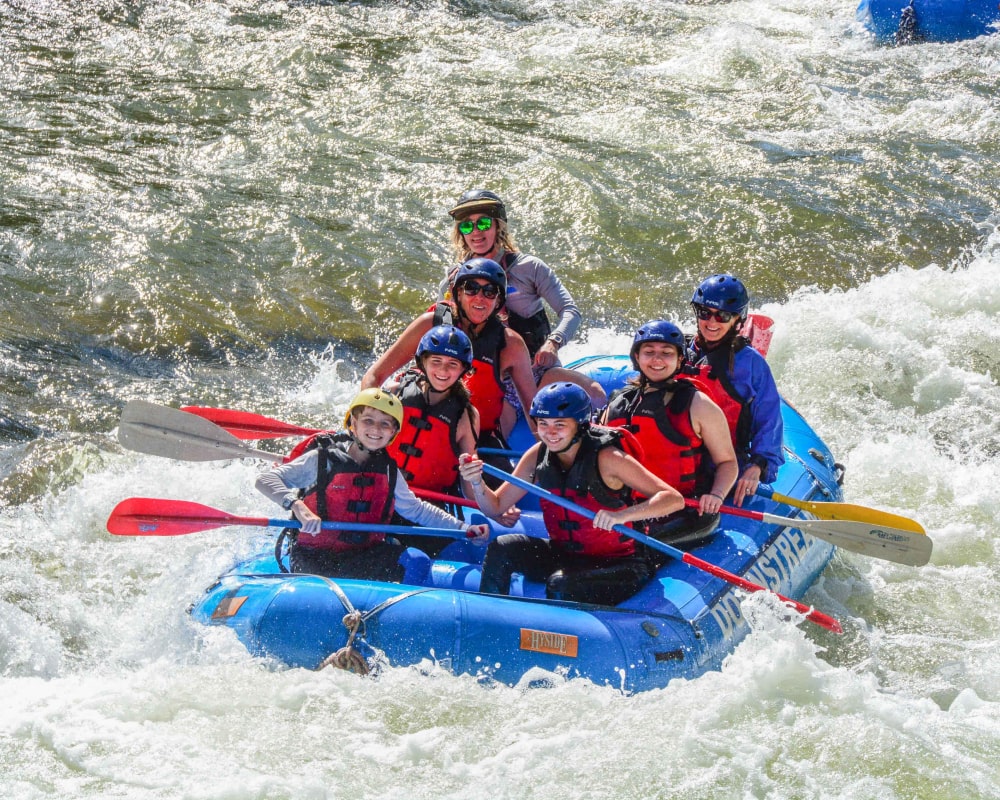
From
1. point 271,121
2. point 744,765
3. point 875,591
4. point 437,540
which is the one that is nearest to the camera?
point 744,765

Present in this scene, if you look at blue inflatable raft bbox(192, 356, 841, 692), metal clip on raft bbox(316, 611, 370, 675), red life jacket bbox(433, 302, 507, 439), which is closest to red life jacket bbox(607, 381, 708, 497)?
blue inflatable raft bbox(192, 356, 841, 692)

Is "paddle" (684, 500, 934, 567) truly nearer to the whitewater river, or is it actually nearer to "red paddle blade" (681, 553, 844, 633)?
"red paddle blade" (681, 553, 844, 633)

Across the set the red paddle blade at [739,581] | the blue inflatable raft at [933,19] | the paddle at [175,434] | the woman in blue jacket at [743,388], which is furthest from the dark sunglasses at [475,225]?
the blue inflatable raft at [933,19]

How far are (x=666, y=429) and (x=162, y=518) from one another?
2.32m

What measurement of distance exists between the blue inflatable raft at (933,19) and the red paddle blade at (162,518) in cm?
1276

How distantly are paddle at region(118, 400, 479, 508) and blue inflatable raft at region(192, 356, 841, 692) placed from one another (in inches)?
30.8

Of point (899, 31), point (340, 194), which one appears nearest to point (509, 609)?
point (340, 194)

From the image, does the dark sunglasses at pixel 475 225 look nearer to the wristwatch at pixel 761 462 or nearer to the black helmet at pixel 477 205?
the black helmet at pixel 477 205

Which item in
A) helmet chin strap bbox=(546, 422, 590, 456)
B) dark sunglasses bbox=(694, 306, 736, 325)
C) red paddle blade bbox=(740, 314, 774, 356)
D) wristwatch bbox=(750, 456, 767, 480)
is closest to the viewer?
helmet chin strap bbox=(546, 422, 590, 456)

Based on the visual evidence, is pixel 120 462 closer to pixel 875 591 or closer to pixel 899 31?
pixel 875 591

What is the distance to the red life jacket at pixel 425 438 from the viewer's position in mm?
5754

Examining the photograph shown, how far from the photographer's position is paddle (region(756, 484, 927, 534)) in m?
5.71

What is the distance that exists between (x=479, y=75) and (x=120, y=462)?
7914mm

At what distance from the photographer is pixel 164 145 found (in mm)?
11562
